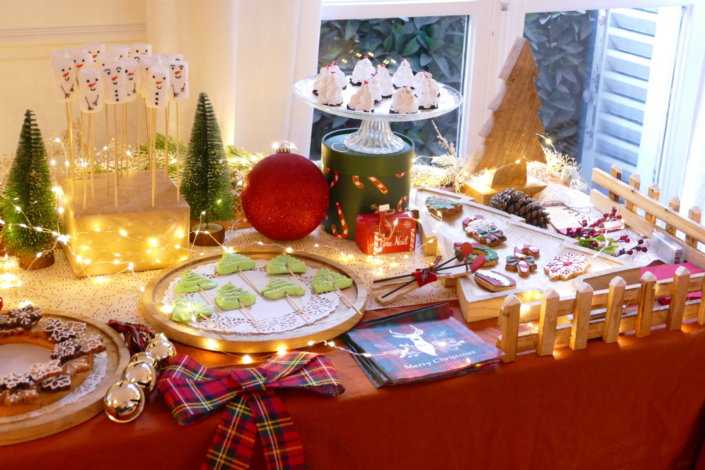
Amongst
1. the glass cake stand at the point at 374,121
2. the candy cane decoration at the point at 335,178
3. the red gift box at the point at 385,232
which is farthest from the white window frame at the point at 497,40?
the red gift box at the point at 385,232

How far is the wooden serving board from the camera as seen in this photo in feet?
5.31

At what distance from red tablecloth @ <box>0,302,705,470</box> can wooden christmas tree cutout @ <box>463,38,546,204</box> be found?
688mm

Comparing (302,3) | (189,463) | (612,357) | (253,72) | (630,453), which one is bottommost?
(630,453)

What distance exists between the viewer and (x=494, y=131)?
2152 millimetres

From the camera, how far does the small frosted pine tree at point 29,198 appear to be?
5.37ft

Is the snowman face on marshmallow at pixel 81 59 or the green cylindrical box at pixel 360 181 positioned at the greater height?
the snowman face on marshmallow at pixel 81 59

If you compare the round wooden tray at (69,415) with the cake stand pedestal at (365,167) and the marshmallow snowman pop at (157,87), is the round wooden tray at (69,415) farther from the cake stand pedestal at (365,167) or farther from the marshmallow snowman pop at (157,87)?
the cake stand pedestal at (365,167)

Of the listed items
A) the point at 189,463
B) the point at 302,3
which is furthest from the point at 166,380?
the point at 302,3

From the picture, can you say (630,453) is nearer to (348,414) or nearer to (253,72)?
(348,414)

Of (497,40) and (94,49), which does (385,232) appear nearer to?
(94,49)

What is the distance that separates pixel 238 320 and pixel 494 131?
3.19ft

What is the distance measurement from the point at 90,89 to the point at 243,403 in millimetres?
658

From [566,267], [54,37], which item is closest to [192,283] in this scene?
[566,267]

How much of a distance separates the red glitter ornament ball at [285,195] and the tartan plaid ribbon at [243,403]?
0.53 metres
